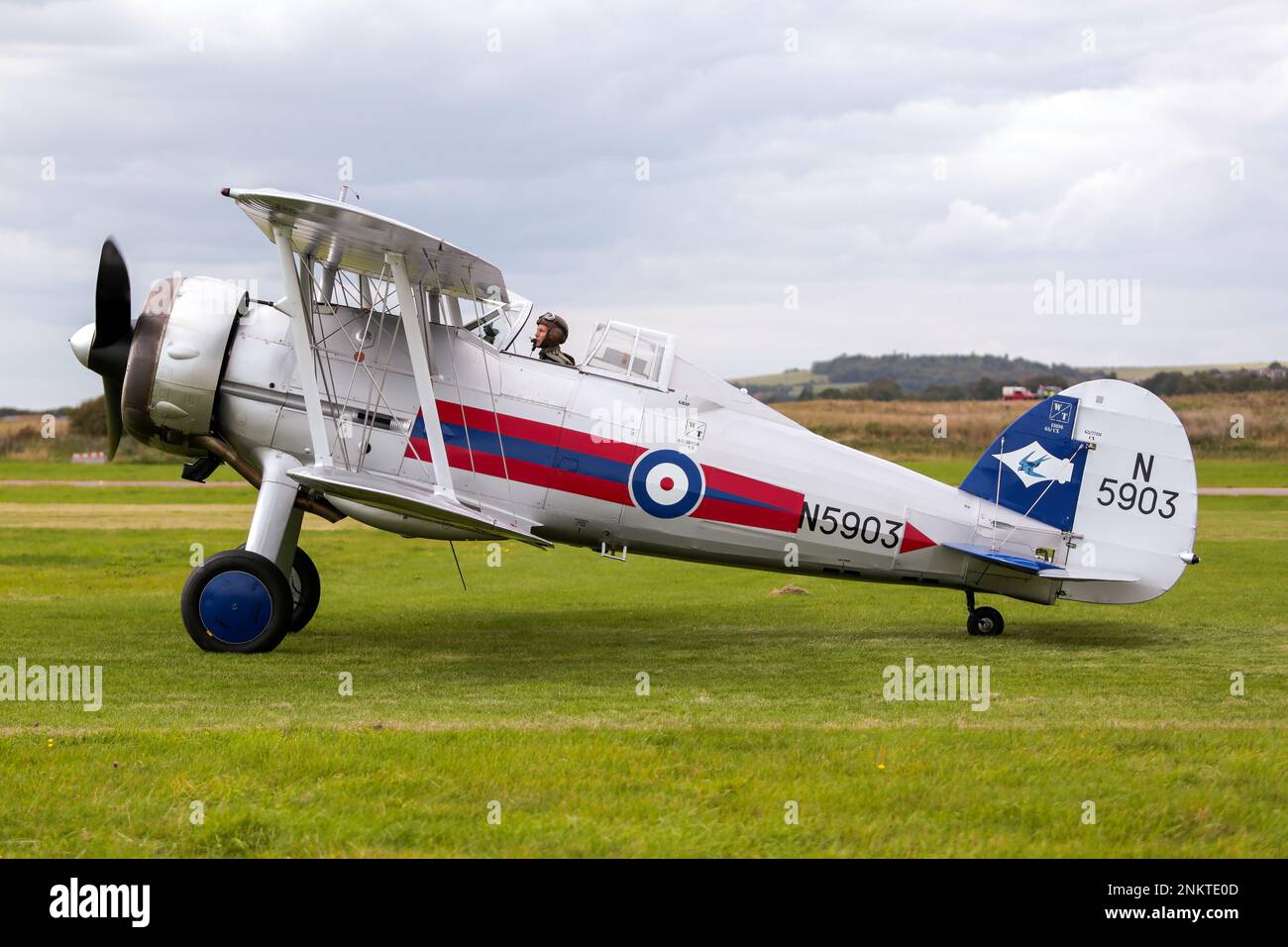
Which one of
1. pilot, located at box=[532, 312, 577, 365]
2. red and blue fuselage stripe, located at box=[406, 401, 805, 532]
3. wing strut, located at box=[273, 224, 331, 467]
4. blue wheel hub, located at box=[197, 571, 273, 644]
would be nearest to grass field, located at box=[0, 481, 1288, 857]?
blue wheel hub, located at box=[197, 571, 273, 644]

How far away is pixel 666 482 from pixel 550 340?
1780 mm

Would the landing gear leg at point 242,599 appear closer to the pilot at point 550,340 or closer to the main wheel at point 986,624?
the pilot at point 550,340

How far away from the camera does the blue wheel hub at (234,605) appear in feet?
37.3

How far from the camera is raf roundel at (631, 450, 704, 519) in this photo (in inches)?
474

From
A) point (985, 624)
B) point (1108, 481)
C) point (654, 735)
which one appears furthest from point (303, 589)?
point (1108, 481)

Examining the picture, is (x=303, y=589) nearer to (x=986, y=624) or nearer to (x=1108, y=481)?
(x=986, y=624)

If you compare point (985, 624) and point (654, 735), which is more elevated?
point (985, 624)

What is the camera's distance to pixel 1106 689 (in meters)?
9.88

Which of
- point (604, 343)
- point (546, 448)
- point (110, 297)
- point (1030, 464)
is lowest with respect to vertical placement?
point (1030, 464)

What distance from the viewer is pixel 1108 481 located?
41.3 feet

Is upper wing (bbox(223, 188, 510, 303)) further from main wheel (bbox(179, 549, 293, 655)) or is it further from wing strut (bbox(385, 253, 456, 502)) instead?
main wheel (bbox(179, 549, 293, 655))
